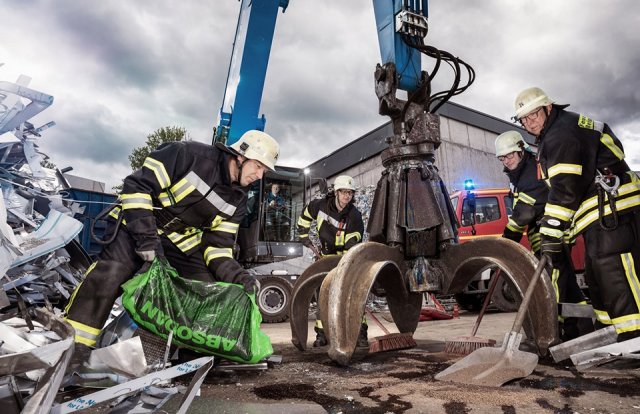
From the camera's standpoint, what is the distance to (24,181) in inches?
201

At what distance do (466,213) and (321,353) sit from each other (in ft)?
16.1

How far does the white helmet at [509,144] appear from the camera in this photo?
4055 millimetres

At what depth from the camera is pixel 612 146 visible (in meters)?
2.58

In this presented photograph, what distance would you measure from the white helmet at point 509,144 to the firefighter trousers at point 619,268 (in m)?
1.74

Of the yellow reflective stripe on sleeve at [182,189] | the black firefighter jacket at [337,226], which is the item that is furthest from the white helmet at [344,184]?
the yellow reflective stripe on sleeve at [182,189]

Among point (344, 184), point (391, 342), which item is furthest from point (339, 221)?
point (391, 342)

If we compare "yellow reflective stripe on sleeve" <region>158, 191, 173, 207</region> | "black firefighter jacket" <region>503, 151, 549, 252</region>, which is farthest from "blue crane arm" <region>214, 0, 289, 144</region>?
"black firefighter jacket" <region>503, 151, 549, 252</region>

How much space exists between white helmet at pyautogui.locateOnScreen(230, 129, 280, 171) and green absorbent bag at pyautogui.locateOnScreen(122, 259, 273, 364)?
3.18ft

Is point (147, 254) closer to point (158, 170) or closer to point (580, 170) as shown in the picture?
point (158, 170)

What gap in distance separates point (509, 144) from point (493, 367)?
2702 millimetres

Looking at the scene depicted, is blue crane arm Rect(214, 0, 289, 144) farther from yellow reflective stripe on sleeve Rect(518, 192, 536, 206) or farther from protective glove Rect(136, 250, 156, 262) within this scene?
yellow reflective stripe on sleeve Rect(518, 192, 536, 206)

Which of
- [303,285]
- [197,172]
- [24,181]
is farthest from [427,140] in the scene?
[24,181]

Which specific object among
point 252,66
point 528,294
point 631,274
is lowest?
point 528,294

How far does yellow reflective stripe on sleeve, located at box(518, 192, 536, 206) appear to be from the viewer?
373 cm
